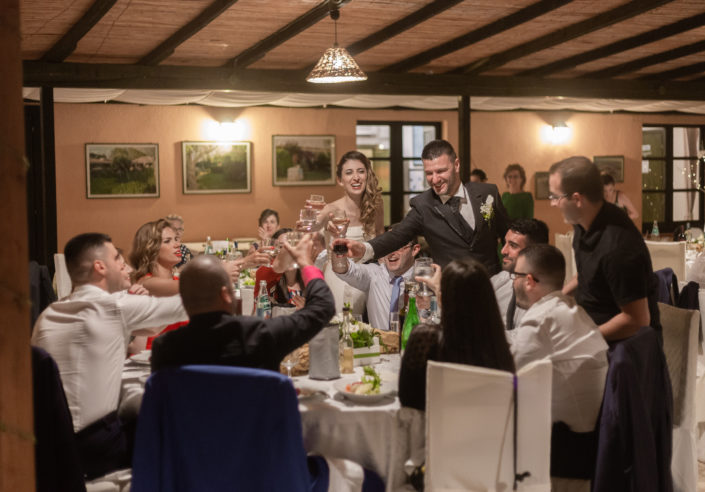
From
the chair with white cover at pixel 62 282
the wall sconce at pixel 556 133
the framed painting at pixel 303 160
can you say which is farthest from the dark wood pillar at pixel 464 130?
the chair with white cover at pixel 62 282

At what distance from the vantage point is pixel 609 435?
270 cm

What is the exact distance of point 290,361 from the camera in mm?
3039

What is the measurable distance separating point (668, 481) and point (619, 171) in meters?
10.6

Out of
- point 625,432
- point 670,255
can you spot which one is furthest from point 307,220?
point 670,255

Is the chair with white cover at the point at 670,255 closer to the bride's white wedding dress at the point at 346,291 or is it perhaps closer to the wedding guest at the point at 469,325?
the bride's white wedding dress at the point at 346,291

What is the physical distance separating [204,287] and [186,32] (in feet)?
16.4

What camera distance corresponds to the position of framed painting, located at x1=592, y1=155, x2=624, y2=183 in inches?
497

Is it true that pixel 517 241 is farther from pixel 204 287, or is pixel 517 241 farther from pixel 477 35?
pixel 477 35

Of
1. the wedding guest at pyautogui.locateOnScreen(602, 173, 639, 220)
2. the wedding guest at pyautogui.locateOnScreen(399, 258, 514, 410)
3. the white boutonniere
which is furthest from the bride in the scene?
the wedding guest at pyautogui.locateOnScreen(602, 173, 639, 220)

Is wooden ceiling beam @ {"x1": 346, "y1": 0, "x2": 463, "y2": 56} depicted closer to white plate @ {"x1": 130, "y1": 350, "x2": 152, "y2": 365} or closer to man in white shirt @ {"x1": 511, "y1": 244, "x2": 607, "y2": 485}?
man in white shirt @ {"x1": 511, "y1": 244, "x2": 607, "y2": 485}

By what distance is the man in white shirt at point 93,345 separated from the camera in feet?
9.28

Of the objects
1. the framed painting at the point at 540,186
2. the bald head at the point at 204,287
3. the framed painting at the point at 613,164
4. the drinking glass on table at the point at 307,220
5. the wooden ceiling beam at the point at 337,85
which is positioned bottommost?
the bald head at the point at 204,287

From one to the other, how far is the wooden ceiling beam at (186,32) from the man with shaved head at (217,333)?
4.12 m

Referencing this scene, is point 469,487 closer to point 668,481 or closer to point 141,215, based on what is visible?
point 668,481
